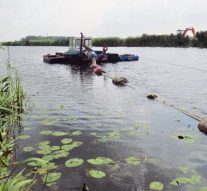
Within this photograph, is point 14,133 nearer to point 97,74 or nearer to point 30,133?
point 30,133

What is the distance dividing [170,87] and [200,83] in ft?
10.2

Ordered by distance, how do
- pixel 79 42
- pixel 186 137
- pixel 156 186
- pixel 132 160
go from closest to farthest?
pixel 156 186 → pixel 132 160 → pixel 186 137 → pixel 79 42

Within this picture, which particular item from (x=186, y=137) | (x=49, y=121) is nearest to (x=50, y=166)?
(x=186, y=137)

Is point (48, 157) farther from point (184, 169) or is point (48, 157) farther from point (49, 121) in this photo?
point (49, 121)

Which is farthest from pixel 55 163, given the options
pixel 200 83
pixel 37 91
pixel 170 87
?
pixel 200 83

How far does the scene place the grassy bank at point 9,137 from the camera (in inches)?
231

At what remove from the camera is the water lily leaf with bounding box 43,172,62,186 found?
764cm

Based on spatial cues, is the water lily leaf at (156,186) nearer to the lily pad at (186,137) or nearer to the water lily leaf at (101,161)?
the water lily leaf at (101,161)

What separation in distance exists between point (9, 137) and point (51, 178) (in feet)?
10.9

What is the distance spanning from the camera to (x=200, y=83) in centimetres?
2561

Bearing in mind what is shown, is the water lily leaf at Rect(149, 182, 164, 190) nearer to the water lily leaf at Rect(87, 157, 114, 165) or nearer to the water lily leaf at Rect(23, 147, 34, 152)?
the water lily leaf at Rect(87, 157, 114, 165)

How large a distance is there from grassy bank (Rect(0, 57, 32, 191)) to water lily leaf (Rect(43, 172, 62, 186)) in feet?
1.35

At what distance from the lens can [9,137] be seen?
419 inches

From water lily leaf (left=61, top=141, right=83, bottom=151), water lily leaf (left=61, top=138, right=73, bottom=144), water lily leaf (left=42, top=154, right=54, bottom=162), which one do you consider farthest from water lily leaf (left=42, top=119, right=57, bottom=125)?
water lily leaf (left=42, top=154, right=54, bottom=162)
